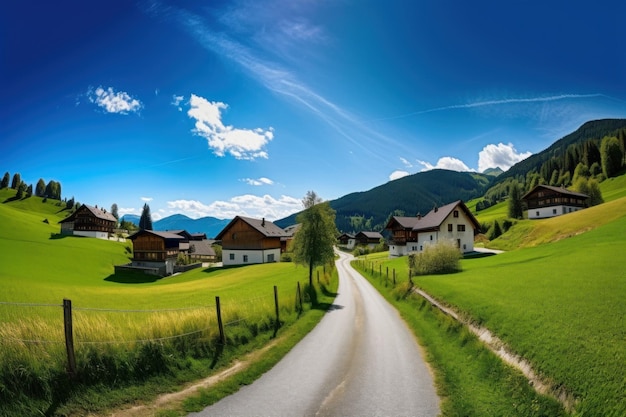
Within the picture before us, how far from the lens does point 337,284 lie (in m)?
46.9

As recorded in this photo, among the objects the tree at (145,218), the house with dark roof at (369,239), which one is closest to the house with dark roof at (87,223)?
the tree at (145,218)

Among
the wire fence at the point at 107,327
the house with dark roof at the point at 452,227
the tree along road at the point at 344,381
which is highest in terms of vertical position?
the house with dark roof at the point at 452,227

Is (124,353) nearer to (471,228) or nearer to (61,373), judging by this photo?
(61,373)

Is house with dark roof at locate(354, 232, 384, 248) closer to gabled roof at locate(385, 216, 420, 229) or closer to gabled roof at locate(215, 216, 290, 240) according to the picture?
gabled roof at locate(385, 216, 420, 229)

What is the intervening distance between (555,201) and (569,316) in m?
111

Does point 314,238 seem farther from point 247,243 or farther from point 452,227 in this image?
point 247,243

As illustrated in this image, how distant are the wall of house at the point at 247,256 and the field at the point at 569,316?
60415 millimetres

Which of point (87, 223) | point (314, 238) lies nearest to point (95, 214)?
point (87, 223)

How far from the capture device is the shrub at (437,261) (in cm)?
4162

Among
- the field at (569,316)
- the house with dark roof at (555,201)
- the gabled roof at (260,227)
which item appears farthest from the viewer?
the house with dark roof at (555,201)

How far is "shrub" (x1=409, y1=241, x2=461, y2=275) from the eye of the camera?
41.6m

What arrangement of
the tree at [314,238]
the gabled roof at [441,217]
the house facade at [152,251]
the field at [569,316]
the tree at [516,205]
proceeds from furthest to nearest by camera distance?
the tree at [516,205] < the house facade at [152,251] < the gabled roof at [441,217] < the tree at [314,238] < the field at [569,316]

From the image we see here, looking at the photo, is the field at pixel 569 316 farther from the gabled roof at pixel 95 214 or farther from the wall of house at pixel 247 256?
the gabled roof at pixel 95 214

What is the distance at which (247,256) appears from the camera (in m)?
86.9
